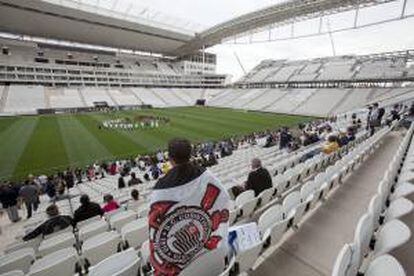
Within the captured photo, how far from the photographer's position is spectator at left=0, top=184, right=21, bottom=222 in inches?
340

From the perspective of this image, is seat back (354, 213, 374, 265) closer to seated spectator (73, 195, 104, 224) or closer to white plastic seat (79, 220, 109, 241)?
white plastic seat (79, 220, 109, 241)

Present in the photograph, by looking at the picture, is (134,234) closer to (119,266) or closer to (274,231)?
(119,266)

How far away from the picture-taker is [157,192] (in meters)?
1.84

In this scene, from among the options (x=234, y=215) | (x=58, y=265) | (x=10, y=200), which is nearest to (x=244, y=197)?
(x=234, y=215)

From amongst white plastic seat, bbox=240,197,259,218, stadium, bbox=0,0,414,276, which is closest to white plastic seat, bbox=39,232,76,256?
stadium, bbox=0,0,414,276

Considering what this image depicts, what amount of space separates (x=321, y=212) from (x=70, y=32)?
186ft

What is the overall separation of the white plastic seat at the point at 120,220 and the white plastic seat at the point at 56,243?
709 mm

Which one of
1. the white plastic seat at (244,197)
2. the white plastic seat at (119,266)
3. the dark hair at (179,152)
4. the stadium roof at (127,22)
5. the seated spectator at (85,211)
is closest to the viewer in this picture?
the dark hair at (179,152)

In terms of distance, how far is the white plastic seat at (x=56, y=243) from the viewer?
3939 millimetres

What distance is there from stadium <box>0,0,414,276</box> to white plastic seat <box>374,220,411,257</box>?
0.8 inches

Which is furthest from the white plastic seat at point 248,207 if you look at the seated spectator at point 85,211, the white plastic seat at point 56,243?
the seated spectator at point 85,211

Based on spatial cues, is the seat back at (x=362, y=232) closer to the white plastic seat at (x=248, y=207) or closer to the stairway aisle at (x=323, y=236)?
the stairway aisle at (x=323, y=236)

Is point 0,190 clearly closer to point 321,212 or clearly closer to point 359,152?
point 321,212

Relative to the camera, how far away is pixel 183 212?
1.89m
